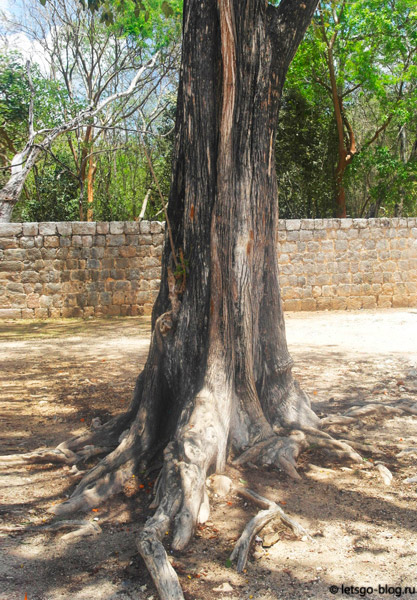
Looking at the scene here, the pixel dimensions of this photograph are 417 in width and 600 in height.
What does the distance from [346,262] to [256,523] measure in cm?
965

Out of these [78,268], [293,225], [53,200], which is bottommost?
[78,268]

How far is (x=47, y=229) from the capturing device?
10969 mm

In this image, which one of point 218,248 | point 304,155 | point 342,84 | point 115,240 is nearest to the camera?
point 218,248

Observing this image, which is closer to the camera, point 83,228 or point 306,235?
point 83,228

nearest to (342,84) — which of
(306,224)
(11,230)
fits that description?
(306,224)

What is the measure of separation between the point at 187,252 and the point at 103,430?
1.46m

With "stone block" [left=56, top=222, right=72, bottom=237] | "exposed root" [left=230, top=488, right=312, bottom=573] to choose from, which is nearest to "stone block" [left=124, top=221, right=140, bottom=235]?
"stone block" [left=56, top=222, right=72, bottom=237]

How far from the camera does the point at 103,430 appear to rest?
418 cm

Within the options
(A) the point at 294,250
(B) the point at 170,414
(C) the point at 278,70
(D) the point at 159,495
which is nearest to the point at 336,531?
(D) the point at 159,495

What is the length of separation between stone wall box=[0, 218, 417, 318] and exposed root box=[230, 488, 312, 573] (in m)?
8.31

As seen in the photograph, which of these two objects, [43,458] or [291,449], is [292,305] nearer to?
[291,449]

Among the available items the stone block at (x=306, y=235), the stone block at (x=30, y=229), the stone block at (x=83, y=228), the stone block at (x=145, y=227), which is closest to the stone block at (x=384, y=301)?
the stone block at (x=306, y=235)

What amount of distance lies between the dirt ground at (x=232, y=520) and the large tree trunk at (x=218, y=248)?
0.77ft

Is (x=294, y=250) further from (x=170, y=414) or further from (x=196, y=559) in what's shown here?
(x=196, y=559)
